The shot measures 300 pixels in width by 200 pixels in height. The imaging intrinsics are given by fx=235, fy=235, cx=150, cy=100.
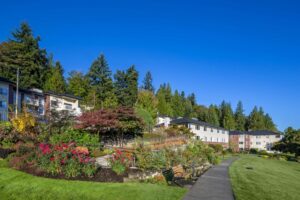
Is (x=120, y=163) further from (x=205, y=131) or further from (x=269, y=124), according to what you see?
(x=269, y=124)

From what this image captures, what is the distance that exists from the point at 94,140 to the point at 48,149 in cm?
922

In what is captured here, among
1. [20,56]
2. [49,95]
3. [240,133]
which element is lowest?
[240,133]

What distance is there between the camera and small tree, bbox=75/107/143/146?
77.8 ft

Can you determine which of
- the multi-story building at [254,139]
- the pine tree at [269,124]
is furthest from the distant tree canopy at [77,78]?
the pine tree at [269,124]

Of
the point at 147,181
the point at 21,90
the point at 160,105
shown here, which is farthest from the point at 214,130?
the point at 147,181

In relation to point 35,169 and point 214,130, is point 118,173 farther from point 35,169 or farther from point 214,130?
point 214,130

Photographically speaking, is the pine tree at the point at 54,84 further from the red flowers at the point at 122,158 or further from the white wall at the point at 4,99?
the red flowers at the point at 122,158

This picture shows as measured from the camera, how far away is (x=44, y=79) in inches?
2056

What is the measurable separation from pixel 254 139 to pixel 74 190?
83979 mm

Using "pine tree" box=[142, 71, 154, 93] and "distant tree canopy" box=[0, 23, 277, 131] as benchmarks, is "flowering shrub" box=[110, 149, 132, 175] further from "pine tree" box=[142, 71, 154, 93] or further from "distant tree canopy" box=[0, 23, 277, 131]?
"pine tree" box=[142, 71, 154, 93]

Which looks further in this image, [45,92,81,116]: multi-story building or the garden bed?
[45,92,81,116]: multi-story building

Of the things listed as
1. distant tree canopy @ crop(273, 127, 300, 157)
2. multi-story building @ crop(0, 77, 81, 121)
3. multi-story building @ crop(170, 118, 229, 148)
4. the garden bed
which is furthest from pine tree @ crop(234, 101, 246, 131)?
the garden bed

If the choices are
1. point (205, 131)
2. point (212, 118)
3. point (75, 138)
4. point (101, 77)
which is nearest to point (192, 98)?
point (212, 118)

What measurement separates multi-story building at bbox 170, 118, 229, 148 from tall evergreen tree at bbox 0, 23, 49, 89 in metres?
31.1
